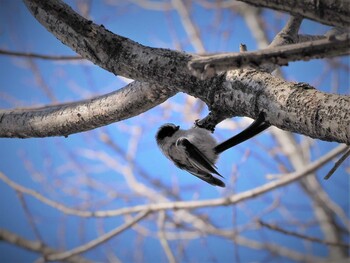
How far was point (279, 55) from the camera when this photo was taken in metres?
0.84

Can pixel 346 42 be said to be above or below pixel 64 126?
below

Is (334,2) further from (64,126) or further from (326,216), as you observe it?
(326,216)

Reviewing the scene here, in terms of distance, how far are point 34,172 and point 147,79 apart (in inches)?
171

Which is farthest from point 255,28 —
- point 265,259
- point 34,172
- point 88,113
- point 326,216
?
point 88,113

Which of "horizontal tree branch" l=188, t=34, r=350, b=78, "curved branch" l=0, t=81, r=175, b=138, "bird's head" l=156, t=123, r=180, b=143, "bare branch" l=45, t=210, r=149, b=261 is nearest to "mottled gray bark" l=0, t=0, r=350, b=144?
"curved branch" l=0, t=81, r=175, b=138

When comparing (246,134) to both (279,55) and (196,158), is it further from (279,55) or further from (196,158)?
(279,55)

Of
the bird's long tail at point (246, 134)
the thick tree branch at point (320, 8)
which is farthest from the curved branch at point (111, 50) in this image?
the thick tree branch at point (320, 8)

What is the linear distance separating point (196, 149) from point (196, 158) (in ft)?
0.18

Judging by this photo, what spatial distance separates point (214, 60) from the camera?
0.86 metres

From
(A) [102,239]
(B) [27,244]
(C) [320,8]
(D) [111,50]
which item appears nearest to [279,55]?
(C) [320,8]

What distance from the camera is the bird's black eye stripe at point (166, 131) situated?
7.40 ft

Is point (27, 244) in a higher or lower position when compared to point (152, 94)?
higher

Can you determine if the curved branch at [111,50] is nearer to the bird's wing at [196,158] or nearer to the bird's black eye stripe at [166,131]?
the bird's wing at [196,158]

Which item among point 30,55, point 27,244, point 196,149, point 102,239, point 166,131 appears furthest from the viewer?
point 27,244
